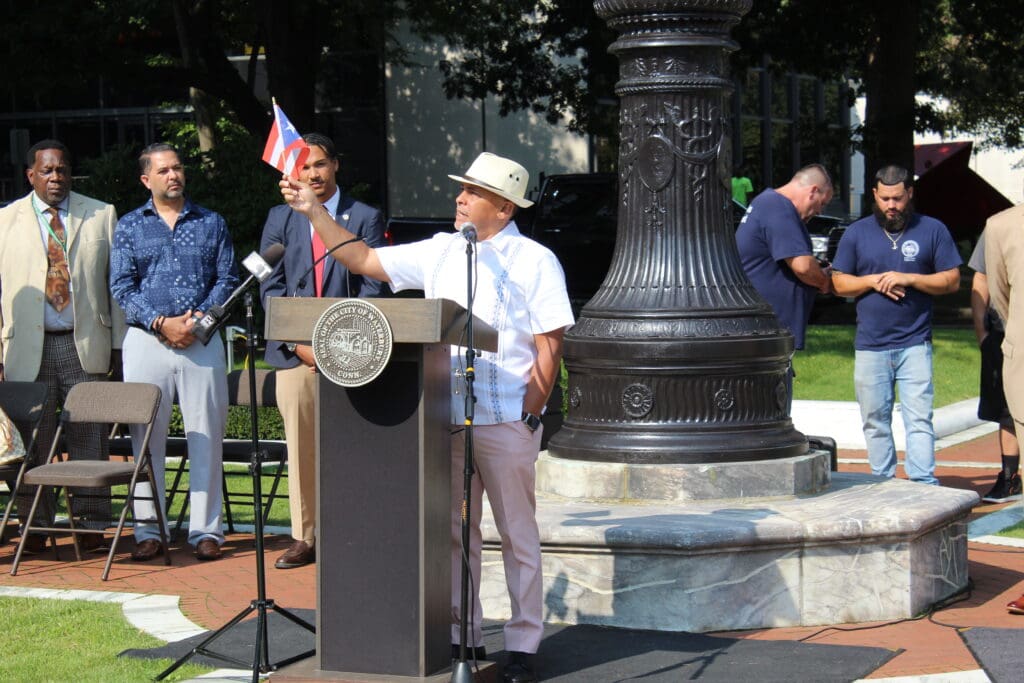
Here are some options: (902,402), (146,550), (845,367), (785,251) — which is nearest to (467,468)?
(146,550)

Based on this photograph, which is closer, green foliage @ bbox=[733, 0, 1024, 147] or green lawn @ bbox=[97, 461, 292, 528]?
green lawn @ bbox=[97, 461, 292, 528]

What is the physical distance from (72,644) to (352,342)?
2.28m

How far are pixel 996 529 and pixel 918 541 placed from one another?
243 centimetres

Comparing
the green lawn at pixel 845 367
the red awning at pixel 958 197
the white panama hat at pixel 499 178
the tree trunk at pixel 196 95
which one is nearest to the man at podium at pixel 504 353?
the white panama hat at pixel 499 178

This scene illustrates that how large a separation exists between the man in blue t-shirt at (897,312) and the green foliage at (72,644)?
15.7 ft

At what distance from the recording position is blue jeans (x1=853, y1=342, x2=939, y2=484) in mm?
9398

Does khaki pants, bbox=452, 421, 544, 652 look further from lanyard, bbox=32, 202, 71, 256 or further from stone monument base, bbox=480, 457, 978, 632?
lanyard, bbox=32, 202, 71, 256

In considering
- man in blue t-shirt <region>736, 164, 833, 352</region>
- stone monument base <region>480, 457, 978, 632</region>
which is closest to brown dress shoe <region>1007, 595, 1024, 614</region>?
stone monument base <region>480, 457, 978, 632</region>

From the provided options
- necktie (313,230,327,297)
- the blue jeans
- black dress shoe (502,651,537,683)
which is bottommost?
black dress shoe (502,651,537,683)

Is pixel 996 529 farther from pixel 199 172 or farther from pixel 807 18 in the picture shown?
pixel 807 18

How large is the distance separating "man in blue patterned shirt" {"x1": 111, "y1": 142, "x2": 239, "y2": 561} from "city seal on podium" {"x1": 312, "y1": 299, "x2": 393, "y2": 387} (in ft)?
11.4

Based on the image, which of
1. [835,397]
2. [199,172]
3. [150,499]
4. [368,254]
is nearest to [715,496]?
[368,254]

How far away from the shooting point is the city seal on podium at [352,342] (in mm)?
5188

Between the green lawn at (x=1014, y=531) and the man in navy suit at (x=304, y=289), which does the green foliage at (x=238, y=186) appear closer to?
the man in navy suit at (x=304, y=289)
